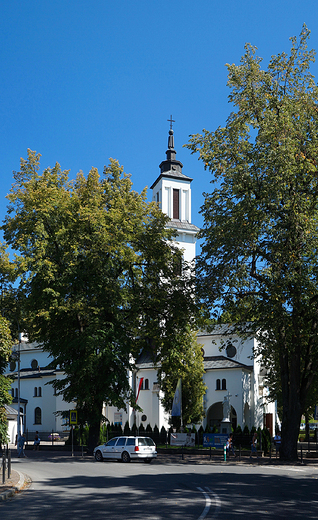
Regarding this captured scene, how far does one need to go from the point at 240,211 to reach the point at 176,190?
168 ft

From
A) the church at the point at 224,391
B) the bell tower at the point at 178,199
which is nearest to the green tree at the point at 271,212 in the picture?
the church at the point at 224,391

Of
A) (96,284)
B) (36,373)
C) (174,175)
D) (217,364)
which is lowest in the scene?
(36,373)

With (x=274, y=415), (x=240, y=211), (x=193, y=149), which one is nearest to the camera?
(x=240, y=211)

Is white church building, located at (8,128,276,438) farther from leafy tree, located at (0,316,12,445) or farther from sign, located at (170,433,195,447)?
leafy tree, located at (0,316,12,445)

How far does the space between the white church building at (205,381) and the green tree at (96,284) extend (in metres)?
14.4

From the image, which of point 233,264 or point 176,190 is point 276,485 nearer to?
point 233,264

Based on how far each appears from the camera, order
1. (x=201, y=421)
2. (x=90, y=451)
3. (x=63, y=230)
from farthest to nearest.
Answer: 1. (x=201, y=421)
2. (x=90, y=451)
3. (x=63, y=230)

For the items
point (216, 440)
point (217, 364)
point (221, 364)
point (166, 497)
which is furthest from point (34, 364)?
point (166, 497)

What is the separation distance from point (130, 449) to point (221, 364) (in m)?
30.9

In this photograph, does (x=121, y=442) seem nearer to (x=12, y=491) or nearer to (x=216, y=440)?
(x=216, y=440)

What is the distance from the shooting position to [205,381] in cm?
5706

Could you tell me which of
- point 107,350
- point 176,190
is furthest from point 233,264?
point 176,190

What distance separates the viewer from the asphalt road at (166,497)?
10516 millimetres

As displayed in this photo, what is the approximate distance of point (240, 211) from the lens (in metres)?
24.7
